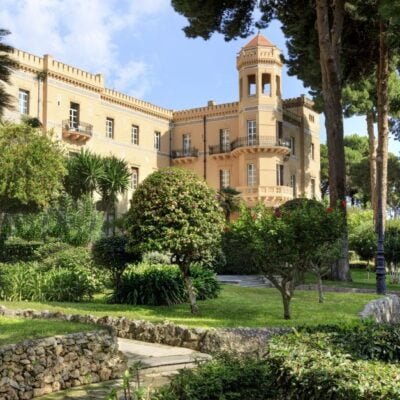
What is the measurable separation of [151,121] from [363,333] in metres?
35.3

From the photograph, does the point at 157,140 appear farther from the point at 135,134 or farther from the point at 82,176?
the point at 82,176

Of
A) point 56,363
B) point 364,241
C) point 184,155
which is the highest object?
point 184,155

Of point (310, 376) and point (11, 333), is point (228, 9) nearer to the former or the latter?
point (11, 333)

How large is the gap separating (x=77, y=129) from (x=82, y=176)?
227 inches

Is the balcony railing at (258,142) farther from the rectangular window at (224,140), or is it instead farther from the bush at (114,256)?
the bush at (114,256)

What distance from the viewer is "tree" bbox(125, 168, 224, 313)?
32.9ft

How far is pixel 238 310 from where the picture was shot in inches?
441

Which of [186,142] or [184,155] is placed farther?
[186,142]

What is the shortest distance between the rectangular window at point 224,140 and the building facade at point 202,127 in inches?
2.9

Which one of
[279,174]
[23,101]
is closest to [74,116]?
[23,101]

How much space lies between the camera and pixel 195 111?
4116 cm

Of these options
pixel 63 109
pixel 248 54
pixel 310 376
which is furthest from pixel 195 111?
pixel 310 376

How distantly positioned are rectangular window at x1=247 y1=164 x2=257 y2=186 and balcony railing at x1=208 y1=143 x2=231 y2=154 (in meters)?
2.56

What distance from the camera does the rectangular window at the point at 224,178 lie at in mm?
39366
